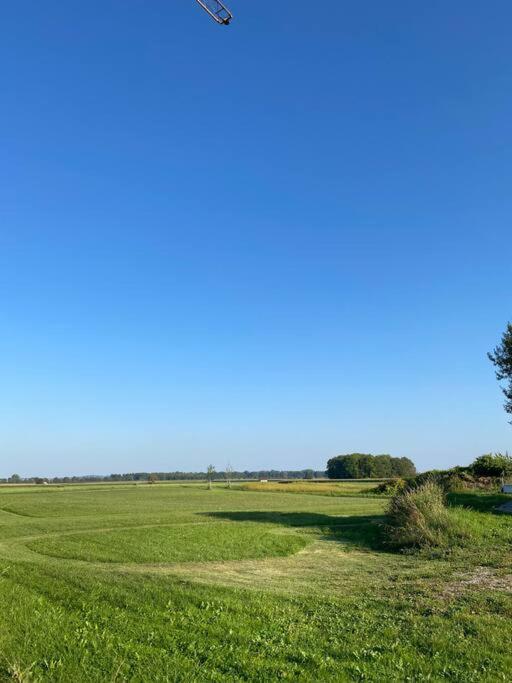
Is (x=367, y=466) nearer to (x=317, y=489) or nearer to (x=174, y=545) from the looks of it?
(x=317, y=489)

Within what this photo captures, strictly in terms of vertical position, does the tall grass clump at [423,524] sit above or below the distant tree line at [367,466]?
below

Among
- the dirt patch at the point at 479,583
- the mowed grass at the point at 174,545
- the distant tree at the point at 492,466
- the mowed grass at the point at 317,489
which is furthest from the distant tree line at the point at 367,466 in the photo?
the dirt patch at the point at 479,583

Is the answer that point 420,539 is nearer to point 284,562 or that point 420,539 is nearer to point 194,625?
point 284,562

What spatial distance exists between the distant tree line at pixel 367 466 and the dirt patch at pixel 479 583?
148 m

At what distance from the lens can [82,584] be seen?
12688 mm

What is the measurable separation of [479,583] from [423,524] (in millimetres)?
7690

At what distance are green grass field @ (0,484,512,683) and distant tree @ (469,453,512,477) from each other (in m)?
41.3

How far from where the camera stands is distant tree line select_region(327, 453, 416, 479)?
161125mm

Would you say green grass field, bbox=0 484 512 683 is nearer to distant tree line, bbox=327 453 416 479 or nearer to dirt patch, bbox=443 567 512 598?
dirt patch, bbox=443 567 512 598

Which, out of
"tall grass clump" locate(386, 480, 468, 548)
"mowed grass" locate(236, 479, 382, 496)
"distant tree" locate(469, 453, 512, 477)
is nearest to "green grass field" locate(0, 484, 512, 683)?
"tall grass clump" locate(386, 480, 468, 548)

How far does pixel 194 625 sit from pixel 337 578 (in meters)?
6.74

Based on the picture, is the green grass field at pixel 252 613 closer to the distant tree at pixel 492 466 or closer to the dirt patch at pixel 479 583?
the dirt patch at pixel 479 583

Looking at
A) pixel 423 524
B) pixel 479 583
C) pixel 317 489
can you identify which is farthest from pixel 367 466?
pixel 479 583

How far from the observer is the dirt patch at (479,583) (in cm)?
1292
